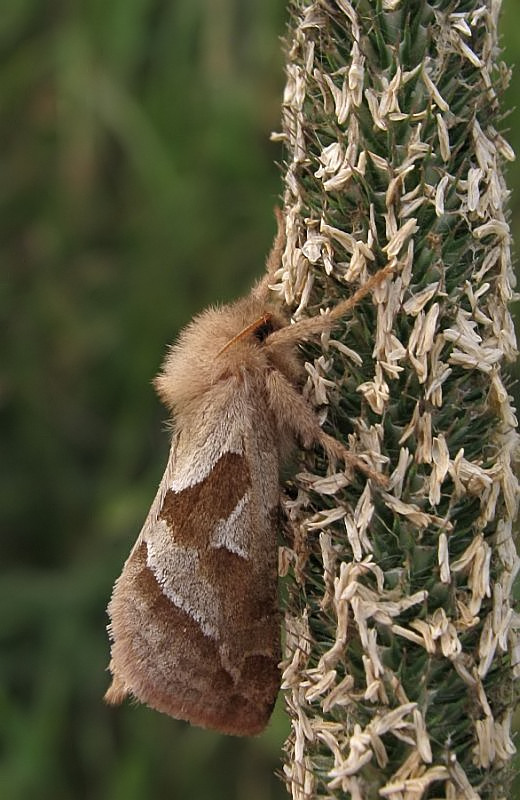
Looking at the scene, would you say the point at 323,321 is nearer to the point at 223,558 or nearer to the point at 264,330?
the point at 264,330

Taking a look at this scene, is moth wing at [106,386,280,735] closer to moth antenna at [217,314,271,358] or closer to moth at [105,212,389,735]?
moth at [105,212,389,735]

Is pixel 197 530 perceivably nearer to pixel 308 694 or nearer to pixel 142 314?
pixel 308 694

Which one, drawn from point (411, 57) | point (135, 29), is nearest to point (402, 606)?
point (411, 57)

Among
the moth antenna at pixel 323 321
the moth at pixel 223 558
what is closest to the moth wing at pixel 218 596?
the moth at pixel 223 558

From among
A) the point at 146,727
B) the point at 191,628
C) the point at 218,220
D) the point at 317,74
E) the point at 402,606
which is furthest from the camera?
the point at 218,220

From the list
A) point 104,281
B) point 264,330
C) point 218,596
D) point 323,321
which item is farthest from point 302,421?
point 104,281

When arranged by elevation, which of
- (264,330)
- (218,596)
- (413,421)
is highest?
(264,330)

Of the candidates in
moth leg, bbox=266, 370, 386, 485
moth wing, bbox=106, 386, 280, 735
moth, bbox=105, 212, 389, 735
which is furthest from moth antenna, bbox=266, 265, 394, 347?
moth wing, bbox=106, 386, 280, 735
